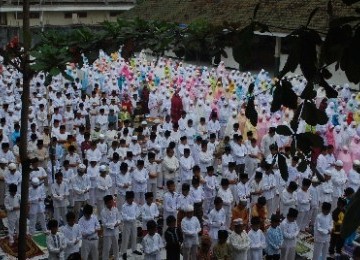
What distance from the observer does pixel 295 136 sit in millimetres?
2072

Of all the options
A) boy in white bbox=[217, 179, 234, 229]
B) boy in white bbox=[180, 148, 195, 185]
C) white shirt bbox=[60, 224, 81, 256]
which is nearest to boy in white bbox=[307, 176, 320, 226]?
boy in white bbox=[217, 179, 234, 229]

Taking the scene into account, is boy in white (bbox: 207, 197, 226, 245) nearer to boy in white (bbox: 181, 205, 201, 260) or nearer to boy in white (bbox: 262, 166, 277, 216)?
boy in white (bbox: 181, 205, 201, 260)

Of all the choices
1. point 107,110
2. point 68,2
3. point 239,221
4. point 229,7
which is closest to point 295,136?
point 239,221

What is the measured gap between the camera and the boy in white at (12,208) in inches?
301

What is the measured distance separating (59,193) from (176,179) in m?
2.48

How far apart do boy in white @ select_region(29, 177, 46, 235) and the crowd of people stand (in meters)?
0.02

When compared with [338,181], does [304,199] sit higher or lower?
lower

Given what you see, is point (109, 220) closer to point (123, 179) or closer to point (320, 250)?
point (123, 179)

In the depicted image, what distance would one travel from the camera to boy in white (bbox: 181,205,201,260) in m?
6.96

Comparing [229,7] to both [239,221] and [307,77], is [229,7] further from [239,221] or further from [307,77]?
[307,77]

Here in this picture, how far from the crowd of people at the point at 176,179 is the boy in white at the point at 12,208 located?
0.05 ft

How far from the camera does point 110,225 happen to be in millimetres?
7074

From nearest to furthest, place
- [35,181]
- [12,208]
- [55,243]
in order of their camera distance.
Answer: [55,243] → [12,208] → [35,181]

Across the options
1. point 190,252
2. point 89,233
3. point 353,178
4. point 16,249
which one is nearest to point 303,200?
point 353,178
